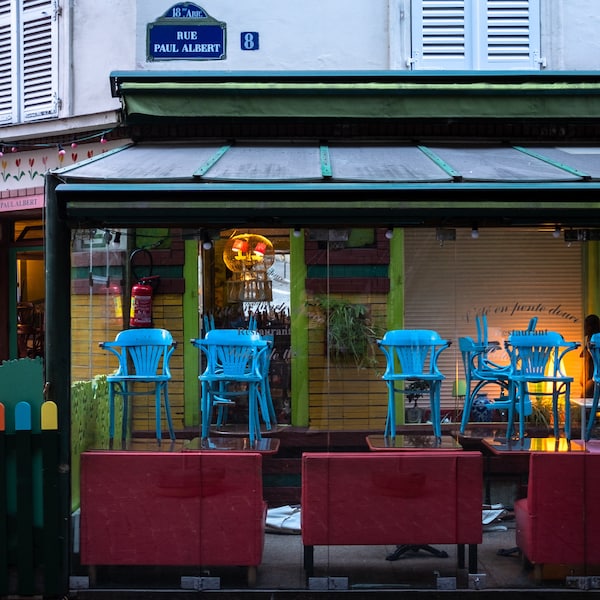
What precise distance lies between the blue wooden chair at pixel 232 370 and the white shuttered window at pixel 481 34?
3.79 m

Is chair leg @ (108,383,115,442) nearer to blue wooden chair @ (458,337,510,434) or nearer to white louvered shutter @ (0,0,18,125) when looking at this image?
blue wooden chair @ (458,337,510,434)

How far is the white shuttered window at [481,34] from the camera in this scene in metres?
8.61

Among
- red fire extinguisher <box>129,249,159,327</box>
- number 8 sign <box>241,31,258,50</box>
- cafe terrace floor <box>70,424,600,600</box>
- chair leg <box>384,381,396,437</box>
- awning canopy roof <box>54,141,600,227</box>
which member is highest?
number 8 sign <box>241,31,258,50</box>

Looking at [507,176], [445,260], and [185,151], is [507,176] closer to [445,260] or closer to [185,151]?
[445,260]

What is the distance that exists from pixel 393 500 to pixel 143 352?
2239mm

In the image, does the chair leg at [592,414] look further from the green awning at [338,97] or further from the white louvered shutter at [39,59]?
the white louvered shutter at [39,59]

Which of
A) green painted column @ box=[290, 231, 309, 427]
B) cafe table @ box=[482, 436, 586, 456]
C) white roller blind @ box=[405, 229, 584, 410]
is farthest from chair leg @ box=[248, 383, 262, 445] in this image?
cafe table @ box=[482, 436, 586, 456]

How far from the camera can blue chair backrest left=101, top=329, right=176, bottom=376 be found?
21.2ft

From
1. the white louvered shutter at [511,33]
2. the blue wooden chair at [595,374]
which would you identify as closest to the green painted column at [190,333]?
the blue wooden chair at [595,374]

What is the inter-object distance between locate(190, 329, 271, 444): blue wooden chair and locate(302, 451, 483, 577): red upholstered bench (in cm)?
79

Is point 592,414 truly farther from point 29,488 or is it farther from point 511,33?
point 511,33

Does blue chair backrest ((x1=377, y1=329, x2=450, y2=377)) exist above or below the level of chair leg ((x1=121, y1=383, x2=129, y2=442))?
above

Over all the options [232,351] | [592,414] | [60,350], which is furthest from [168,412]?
[592,414]

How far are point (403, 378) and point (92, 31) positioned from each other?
209 inches
